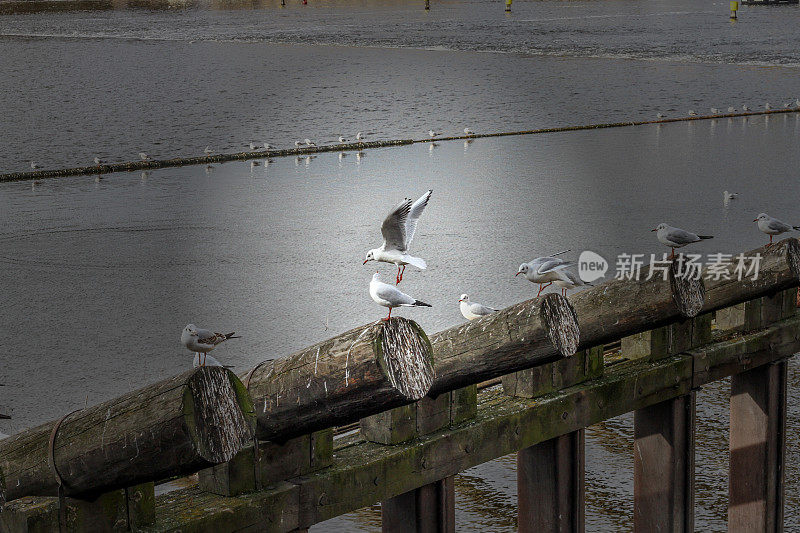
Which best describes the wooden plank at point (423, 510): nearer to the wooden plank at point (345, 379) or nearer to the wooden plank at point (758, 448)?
the wooden plank at point (345, 379)

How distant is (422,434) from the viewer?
13.1 ft

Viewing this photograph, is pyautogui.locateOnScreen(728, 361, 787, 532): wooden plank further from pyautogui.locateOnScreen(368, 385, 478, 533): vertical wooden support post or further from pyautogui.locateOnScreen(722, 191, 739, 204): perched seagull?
pyautogui.locateOnScreen(722, 191, 739, 204): perched seagull

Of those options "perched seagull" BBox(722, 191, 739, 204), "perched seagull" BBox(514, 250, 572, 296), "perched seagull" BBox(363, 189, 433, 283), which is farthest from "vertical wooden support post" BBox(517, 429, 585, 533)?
"perched seagull" BBox(722, 191, 739, 204)

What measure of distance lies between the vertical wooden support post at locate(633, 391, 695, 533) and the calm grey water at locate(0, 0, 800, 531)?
1193 millimetres

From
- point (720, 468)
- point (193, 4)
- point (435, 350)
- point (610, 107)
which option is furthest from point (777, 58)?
point (193, 4)

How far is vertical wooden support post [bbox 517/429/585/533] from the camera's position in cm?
453

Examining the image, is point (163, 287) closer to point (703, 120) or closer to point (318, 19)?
point (703, 120)

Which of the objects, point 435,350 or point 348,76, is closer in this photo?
point 435,350

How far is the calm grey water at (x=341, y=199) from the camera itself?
904 cm

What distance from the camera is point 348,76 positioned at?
3519cm

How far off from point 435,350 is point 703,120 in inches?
831

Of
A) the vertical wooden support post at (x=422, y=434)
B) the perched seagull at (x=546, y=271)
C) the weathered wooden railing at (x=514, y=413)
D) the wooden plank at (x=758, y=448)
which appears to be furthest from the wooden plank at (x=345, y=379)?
the wooden plank at (x=758, y=448)

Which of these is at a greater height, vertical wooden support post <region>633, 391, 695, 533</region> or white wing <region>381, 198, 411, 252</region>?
white wing <region>381, 198, 411, 252</region>

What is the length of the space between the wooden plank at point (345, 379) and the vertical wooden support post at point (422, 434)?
678mm
